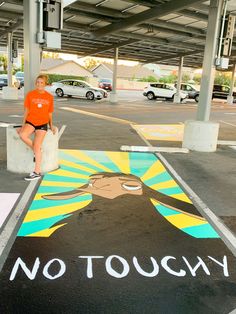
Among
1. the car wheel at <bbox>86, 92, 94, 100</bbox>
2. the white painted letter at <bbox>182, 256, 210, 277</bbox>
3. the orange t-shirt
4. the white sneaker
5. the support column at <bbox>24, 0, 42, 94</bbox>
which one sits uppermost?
the support column at <bbox>24, 0, 42, 94</bbox>

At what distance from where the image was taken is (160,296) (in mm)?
3012

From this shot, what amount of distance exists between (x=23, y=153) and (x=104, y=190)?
1.77 m

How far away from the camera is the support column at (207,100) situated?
9.23 meters

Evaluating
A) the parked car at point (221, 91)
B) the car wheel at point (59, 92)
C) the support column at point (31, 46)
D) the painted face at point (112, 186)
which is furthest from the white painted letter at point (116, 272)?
the parked car at point (221, 91)

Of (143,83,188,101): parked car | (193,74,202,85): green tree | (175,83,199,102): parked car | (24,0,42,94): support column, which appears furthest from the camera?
(193,74,202,85): green tree

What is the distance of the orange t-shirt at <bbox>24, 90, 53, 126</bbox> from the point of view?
19.5ft

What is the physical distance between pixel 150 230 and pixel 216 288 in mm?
1297

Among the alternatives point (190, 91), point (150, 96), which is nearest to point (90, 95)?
→ point (150, 96)

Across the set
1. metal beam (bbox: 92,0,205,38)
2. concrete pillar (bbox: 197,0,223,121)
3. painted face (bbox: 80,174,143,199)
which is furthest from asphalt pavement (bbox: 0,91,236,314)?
metal beam (bbox: 92,0,205,38)

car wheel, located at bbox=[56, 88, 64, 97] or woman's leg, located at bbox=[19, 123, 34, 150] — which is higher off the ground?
woman's leg, located at bbox=[19, 123, 34, 150]

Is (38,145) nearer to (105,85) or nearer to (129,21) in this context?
(129,21)

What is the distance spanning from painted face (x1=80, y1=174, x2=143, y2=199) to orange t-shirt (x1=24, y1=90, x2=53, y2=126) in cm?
145

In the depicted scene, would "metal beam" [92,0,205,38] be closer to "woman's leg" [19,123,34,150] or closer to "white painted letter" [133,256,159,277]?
"woman's leg" [19,123,34,150]

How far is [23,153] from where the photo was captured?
6367 millimetres
